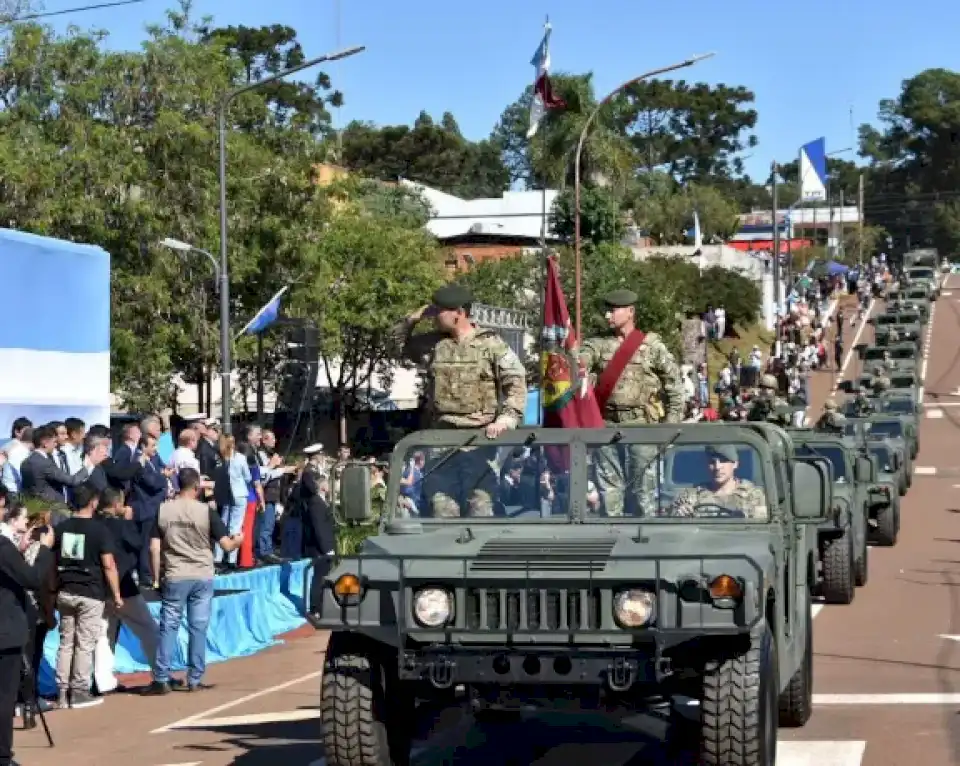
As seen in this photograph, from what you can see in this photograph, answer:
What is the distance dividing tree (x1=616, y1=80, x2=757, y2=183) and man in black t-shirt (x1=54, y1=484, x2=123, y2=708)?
125m

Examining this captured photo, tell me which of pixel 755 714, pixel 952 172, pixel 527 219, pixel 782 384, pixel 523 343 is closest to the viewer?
pixel 755 714

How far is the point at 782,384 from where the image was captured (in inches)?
2153

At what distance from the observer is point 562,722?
11.7m

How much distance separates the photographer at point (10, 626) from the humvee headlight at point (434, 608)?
2.59 meters

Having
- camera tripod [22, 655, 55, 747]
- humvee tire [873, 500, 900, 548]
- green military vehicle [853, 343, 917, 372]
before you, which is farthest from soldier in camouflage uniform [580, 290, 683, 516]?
green military vehicle [853, 343, 917, 372]

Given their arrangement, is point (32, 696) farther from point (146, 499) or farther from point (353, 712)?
point (146, 499)

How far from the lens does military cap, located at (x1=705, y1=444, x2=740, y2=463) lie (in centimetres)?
1047

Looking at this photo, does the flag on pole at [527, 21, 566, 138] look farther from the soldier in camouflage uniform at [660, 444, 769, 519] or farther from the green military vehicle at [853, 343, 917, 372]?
the green military vehicle at [853, 343, 917, 372]

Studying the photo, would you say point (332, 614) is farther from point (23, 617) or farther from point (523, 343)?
point (523, 343)

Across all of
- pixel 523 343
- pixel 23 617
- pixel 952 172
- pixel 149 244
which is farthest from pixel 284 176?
pixel 952 172

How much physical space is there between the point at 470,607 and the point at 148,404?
3063cm

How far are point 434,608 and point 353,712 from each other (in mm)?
661

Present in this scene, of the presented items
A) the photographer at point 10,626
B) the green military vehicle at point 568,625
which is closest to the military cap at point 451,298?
the green military vehicle at point 568,625

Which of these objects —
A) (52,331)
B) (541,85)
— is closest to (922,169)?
(541,85)
